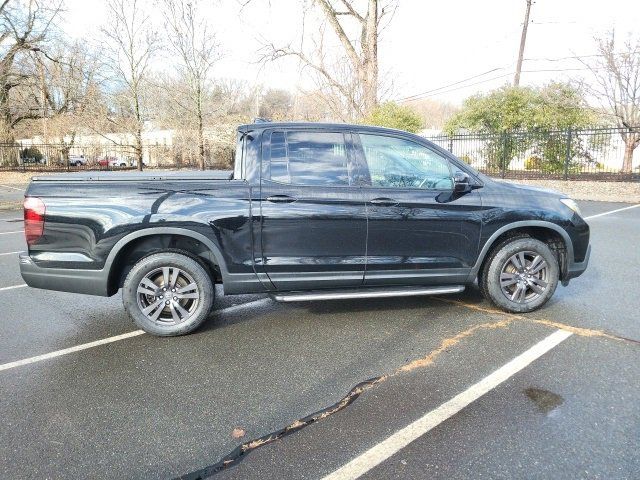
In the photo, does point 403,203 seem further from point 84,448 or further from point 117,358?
point 84,448

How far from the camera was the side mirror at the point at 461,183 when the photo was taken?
430cm

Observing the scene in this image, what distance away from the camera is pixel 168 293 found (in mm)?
4078

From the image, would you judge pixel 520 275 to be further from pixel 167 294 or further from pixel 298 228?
pixel 167 294

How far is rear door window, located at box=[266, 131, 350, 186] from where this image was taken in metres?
4.13

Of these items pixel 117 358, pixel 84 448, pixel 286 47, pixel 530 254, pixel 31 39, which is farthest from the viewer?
pixel 31 39

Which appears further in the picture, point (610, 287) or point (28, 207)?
point (610, 287)

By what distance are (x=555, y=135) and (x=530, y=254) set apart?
15.3m

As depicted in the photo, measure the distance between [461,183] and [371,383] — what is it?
2096mm

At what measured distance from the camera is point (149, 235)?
4008mm

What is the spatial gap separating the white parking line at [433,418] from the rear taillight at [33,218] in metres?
3.16

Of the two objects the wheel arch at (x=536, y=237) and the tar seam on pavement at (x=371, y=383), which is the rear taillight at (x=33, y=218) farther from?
the wheel arch at (x=536, y=237)

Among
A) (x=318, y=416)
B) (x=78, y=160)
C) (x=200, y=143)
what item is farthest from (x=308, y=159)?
(x=78, y=160)

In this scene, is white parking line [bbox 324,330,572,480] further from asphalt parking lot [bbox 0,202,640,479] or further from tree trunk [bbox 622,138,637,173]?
tree trunk [bbox 622,138,637,173]

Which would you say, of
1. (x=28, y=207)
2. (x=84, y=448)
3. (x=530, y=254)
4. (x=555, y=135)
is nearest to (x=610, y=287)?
(x=530, y=254)
